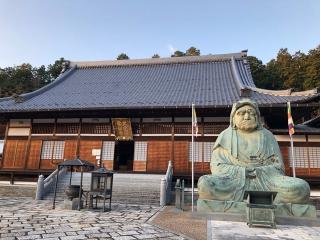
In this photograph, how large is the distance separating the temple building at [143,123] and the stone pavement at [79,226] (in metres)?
6.83

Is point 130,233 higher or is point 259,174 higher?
point 259,174

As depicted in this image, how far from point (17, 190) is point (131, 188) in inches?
248

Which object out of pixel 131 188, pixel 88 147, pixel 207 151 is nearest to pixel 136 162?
pixel 131 188

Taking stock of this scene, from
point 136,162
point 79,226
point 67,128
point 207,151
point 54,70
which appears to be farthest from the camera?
point 54,70

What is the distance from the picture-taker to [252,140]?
945 centimetres

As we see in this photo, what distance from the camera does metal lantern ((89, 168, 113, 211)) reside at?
9.90 m

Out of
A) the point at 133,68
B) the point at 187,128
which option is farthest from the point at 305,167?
the point at 133,68

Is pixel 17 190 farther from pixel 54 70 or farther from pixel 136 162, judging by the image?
pixel 54 70

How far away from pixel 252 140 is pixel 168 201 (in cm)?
457

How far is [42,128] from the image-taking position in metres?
17.4

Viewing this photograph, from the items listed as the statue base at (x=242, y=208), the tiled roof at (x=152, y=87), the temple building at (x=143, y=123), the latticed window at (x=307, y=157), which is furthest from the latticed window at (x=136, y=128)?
the statue base at (x=242, y=208)

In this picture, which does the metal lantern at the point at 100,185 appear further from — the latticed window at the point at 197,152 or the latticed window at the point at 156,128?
the latticed window at the point at 156,128

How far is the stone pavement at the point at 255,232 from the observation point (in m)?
5.86

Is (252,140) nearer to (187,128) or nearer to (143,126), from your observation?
(187,128)
